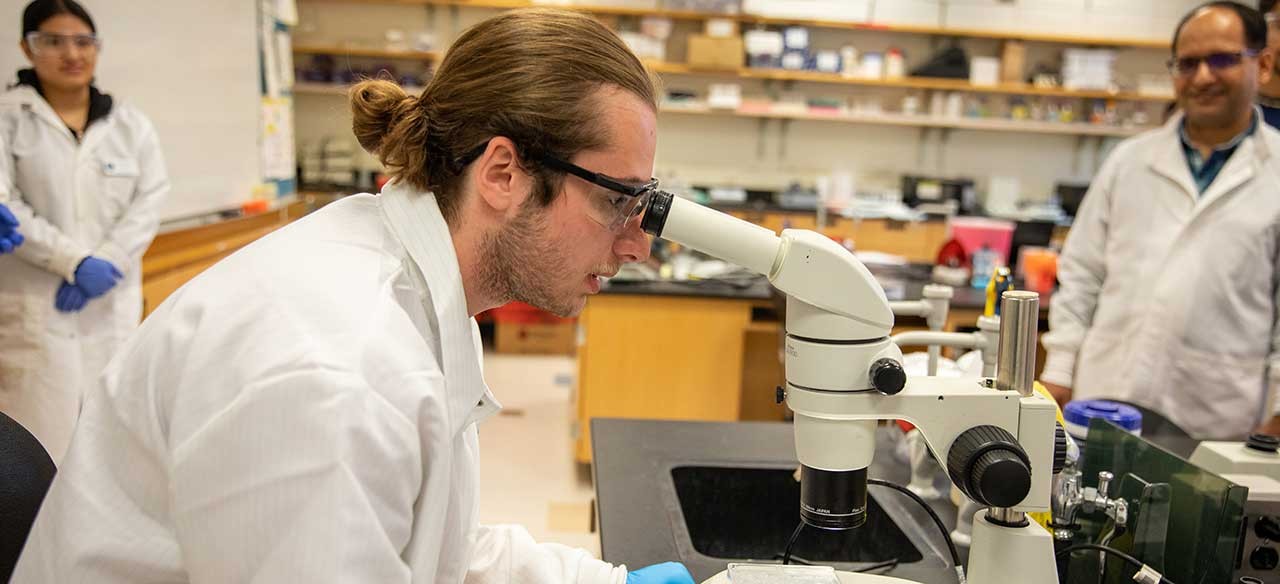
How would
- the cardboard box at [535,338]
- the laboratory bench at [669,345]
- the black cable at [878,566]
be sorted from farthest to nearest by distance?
the cardboard box at [535,338]
the laboratory bench at [669,345]
the black cable at [878,566]

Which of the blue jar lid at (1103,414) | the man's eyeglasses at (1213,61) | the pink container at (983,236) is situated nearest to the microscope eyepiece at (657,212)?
the blue jar lid at (1103,414)

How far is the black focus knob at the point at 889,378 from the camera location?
0.88 m

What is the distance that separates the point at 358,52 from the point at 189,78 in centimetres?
219

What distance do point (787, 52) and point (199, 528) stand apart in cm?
575

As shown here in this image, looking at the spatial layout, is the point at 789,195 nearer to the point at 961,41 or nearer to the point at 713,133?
the point at 713,133

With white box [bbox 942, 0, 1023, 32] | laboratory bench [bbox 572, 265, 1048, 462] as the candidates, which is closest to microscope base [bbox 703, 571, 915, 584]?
laboratory bench [bbox 572, 265, 1048, 462]

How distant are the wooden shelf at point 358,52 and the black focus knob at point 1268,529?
215 inches

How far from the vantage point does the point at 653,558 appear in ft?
3.81

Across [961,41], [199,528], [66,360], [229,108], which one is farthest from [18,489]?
[961,41]

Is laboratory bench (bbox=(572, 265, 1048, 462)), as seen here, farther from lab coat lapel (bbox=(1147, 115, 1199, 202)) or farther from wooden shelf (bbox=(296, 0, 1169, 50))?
wooden shelf (bbox=(296, 0, 1169, 50))

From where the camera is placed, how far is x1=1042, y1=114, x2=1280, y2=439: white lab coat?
2117 millimetres

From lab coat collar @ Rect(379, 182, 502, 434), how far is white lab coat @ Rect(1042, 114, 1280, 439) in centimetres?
179

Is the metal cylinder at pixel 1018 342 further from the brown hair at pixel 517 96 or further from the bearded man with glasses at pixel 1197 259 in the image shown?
the bearded man with glasses at pixel 1197 259

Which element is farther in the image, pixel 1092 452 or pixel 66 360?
pixel 66 360
